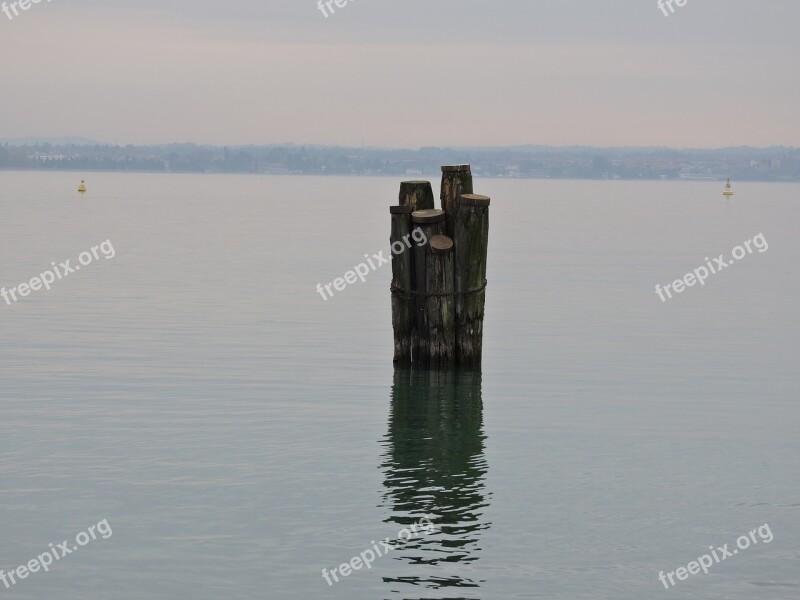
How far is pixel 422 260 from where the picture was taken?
66.7ft

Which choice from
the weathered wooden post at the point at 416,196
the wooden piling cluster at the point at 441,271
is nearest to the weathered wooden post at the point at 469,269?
the wooden piling cluster at the point at 441,271

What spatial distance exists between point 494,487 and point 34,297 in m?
22.2

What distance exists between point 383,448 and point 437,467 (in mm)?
1232

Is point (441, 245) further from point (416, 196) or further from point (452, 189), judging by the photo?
point (416, 196)

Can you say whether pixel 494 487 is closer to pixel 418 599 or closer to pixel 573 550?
pixel 573 550

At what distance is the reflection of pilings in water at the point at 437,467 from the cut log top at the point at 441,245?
2075mm

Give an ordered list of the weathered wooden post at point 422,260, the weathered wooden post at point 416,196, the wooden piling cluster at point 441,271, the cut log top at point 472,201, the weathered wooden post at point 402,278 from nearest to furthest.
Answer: the cut log top at point 472,201, the wooden piling cluster at point 441,271, the weathered wooden post at point 422,260, the weathered wooden post at point 402,278, the weathered wooden post at point 416,196

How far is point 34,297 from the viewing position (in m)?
34.5

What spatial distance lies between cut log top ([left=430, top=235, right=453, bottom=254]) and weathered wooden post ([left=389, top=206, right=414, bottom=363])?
1.83 feet

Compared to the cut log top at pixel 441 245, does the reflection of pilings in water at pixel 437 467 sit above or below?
below

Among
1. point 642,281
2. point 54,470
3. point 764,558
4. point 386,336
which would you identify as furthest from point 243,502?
point 642,281

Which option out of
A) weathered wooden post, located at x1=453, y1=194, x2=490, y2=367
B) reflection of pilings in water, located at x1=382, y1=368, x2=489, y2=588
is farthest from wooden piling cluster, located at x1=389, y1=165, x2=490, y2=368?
reflection of pilings in water, located at x1=382, y1=368, x2=489, y2=588

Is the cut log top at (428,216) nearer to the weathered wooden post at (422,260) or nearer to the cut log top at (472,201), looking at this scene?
the weathered wooden post at (422,260)

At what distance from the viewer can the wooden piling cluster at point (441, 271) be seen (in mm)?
20125
